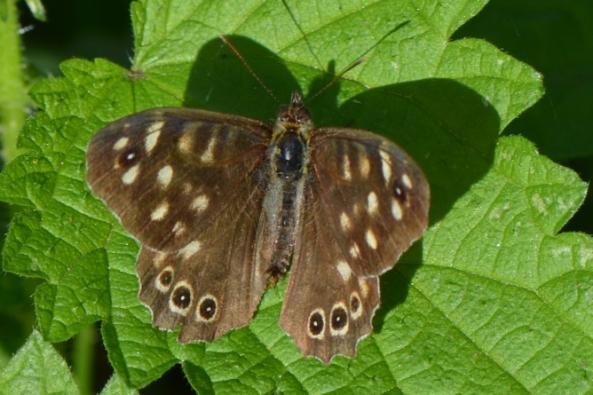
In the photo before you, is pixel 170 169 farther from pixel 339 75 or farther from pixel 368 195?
pixel 339 75

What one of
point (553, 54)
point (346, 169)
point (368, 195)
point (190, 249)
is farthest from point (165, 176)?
point (553, 54)

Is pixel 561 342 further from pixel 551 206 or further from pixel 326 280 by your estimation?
pixel 326 280

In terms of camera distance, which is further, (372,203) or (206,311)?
(206,311)

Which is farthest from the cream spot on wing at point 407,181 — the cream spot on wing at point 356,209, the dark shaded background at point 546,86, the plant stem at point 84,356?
the plant stem at point 84,356

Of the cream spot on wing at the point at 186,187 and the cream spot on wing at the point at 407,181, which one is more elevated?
the cream spot on wing at the point at 186,187

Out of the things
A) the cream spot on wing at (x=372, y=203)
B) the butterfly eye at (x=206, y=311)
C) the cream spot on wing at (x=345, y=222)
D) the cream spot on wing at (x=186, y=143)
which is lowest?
the butterfly eye at (x=206, y=311)

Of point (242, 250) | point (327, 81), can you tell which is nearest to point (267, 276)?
point (242, 250)

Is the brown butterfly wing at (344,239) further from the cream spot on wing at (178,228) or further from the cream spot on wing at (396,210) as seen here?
the cream spot on wing at (178,228)
